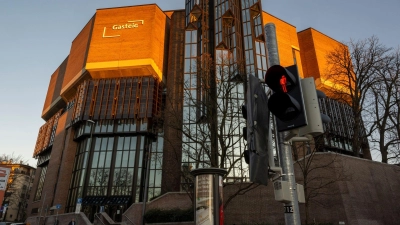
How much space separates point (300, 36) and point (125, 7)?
34.0 meters

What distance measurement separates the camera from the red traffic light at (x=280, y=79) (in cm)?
282

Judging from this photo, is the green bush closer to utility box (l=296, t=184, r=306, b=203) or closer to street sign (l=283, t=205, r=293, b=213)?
utility box (l=296, t=184, r=306, b=203)

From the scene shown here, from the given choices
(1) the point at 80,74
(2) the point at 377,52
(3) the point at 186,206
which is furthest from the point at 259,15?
(3) the point at 186,206

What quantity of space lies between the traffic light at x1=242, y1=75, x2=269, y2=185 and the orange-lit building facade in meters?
33.7

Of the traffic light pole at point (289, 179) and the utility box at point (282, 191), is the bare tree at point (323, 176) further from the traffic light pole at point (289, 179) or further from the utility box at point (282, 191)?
the utility box at point (282, 191)

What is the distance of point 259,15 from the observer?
45.4 meters

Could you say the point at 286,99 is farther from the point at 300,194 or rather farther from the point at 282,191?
the point at 300,194

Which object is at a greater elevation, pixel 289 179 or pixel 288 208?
pixel 289 179

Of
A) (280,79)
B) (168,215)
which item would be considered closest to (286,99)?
(280,79)

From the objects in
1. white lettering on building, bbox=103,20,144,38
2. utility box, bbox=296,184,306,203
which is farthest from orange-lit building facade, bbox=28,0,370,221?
utility box, bbox=296,184,306,203

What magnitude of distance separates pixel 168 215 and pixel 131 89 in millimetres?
24066

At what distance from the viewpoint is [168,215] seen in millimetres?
22453

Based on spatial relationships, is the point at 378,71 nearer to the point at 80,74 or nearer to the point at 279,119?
the point at 279,119

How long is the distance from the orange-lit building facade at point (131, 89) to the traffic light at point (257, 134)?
3372cm
